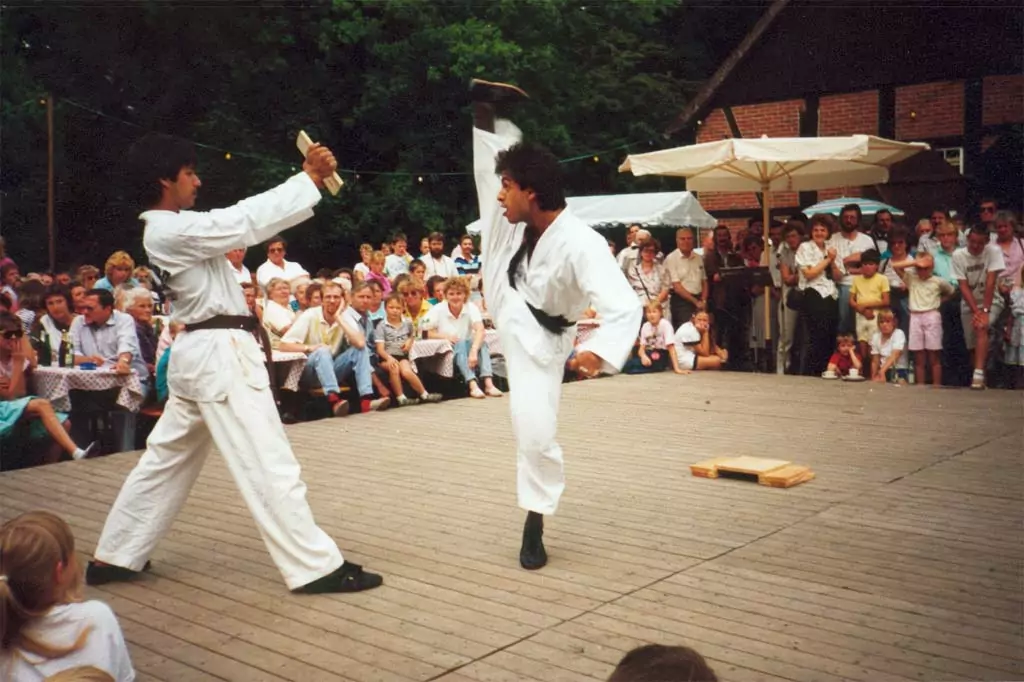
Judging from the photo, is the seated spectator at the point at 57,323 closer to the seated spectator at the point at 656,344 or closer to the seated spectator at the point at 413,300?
the seated spectator at the point at 413,300

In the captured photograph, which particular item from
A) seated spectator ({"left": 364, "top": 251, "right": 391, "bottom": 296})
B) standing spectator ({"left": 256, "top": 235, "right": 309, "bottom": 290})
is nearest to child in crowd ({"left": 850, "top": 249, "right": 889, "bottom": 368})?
seated spectator ({"left": 364, "top": 251, "right": 391, "bottom": 296})

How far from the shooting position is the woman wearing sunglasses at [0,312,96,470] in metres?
7.47

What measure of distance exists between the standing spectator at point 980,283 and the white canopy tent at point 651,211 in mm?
9337

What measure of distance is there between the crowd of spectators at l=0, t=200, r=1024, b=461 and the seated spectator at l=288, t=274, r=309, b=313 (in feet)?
0.10

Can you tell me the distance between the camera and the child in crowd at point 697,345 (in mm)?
12648

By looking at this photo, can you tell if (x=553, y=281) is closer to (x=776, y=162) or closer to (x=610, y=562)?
(x=610, y=562)

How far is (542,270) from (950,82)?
Answer: 16.8 meters

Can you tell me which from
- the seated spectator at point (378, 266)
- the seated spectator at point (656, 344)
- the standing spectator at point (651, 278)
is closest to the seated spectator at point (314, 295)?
the seated spectator at point (378, 266)

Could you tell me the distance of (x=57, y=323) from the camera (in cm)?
877

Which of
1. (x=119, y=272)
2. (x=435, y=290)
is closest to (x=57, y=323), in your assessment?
(x=119, y=272)

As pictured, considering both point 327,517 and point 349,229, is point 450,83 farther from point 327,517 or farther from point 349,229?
point 327,517

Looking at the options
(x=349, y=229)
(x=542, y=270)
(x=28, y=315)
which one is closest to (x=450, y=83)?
(x=349, y=229)

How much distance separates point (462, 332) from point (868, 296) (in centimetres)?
433

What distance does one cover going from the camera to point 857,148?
38.2ft
